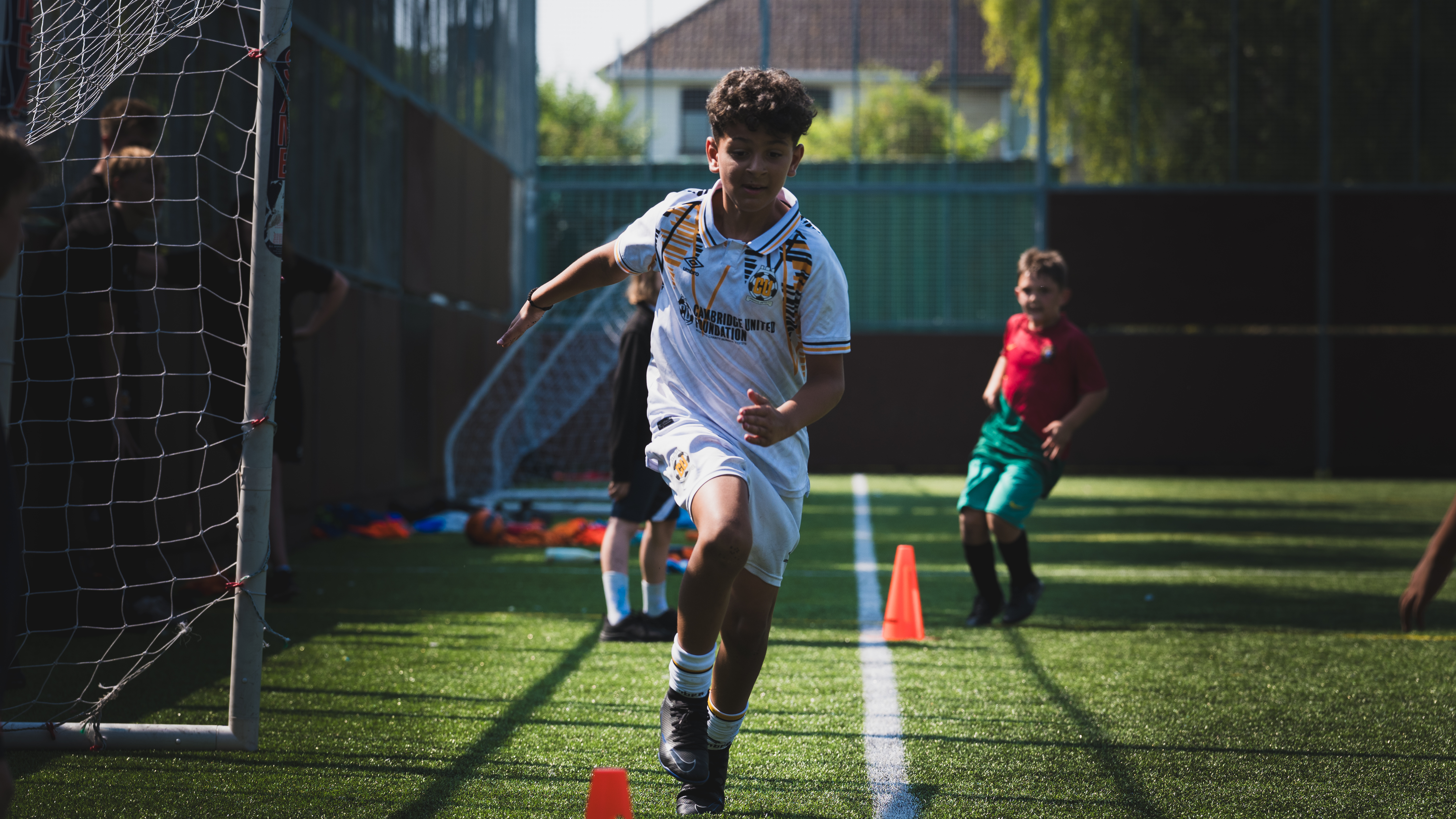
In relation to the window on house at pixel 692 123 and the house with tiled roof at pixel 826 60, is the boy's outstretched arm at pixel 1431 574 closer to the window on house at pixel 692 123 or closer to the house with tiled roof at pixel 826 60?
the house with tiled roof at pixel 826 60

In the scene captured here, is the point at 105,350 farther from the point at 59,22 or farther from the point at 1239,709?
the point at 1239,709

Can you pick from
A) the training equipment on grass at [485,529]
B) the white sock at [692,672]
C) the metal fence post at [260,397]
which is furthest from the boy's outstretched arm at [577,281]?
the training equipment on grass at [485,529]

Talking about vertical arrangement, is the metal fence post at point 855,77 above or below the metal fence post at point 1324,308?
above

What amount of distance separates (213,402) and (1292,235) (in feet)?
54.1

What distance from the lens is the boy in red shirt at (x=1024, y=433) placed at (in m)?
6.16

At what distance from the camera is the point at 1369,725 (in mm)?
4312

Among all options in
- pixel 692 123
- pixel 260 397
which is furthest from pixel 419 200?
pixel 692 123

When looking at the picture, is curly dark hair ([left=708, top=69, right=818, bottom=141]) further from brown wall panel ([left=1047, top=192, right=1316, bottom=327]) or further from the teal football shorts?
brown wall panel ([left=1047, top=192, right=1316, bottom=327])

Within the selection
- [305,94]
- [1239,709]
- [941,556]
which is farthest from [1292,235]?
[1239,709]

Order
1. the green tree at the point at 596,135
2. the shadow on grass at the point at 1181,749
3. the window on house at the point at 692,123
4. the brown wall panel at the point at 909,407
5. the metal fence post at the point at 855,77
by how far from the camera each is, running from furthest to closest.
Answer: the green tree at the point at 596,135 → the window on house at the point at 692,123 → the metal fence post at the point at 855,77 → the brown wall panel at the point at 909,407 → the shadow on grass at the point at 1181,749

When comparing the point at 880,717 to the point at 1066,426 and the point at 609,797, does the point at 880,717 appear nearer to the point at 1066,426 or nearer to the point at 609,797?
the point at 609,797

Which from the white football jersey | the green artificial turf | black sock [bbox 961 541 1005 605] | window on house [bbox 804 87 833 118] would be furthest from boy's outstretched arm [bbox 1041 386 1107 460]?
window on house [bbox 804 87 833 118]

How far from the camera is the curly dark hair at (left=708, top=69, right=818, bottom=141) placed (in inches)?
127

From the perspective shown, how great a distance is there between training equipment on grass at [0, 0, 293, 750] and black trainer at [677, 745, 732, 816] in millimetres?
1335
